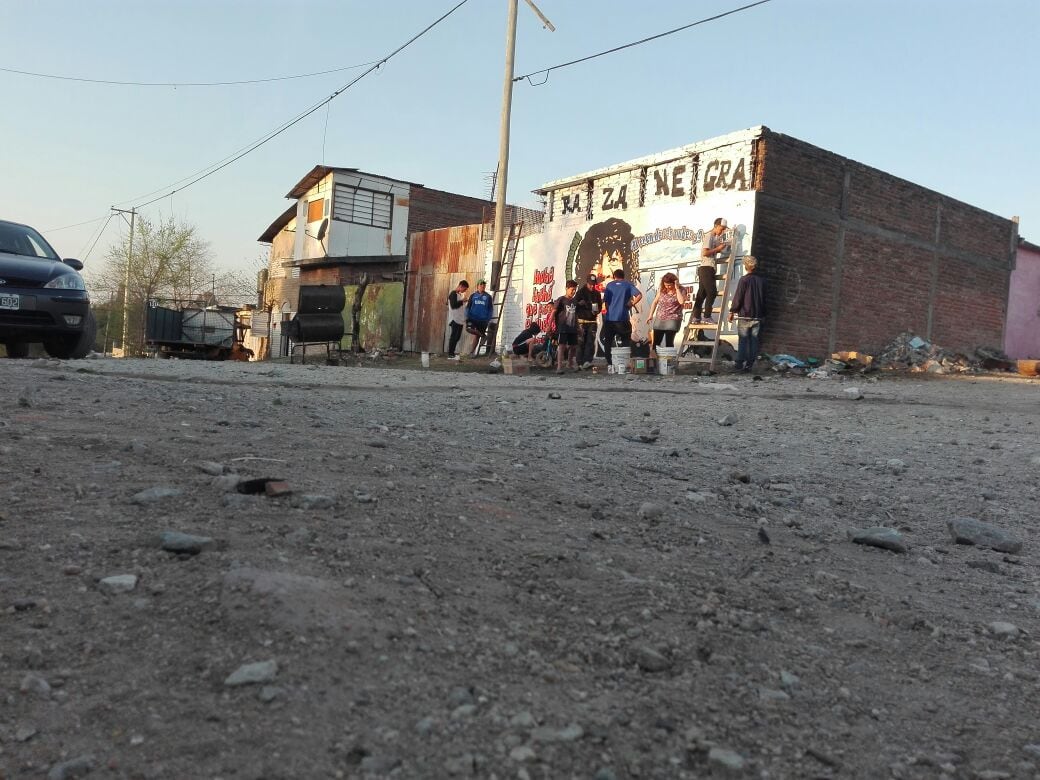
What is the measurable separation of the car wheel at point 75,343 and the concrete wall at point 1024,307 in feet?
65.3

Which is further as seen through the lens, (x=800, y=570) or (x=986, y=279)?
(x=986, y=279)

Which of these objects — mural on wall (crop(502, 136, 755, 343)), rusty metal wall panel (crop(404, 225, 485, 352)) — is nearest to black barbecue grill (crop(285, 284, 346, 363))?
rusty metal wall panel (crop(404, 225, 485, 352))

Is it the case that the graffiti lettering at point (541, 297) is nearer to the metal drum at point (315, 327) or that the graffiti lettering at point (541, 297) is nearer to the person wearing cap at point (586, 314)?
the person wearing cap at point (586, 314)

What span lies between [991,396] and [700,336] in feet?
18.3

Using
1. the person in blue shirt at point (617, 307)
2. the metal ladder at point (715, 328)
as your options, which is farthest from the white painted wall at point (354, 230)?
the person in blue shirt at point (617, 307)

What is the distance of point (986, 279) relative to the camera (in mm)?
19438

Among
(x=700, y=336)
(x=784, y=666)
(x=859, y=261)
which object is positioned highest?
(x=859, y=261)

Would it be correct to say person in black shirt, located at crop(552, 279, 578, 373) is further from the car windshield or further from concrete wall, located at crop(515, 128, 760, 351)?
the car windshield

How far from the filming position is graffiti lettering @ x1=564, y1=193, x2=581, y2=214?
18.7 m

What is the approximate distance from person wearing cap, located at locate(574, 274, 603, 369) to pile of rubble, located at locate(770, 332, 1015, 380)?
126 inches

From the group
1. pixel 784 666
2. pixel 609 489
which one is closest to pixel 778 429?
A: pixel 609 489

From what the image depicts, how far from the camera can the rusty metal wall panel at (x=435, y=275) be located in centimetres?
2233

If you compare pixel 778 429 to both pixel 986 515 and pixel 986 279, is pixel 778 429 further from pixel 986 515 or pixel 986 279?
pixel 986 279

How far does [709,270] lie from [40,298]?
10.3m
